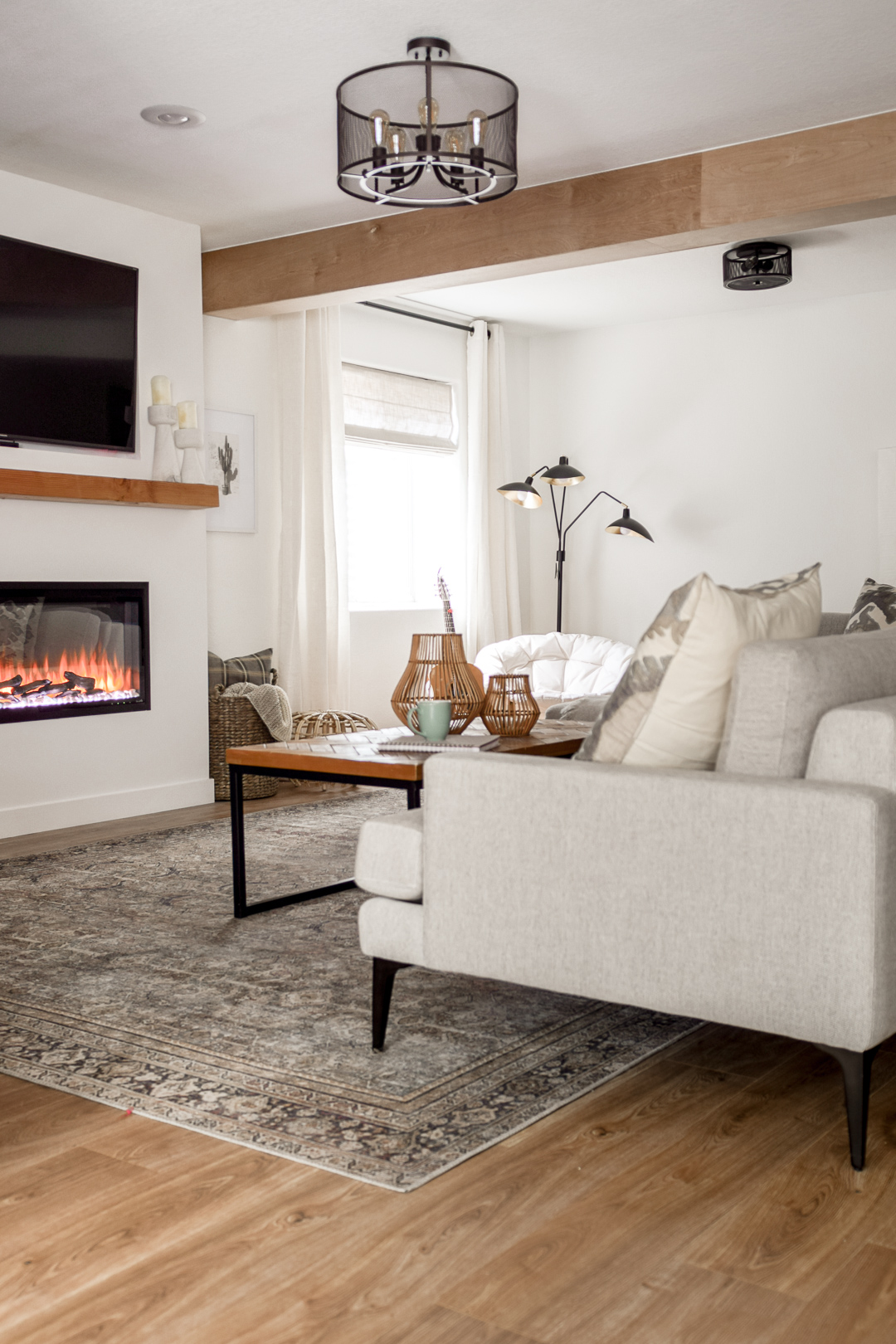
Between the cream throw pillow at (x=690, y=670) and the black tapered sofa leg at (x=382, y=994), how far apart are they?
58cm

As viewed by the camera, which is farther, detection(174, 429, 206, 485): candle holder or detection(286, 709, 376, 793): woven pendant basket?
detection(286, 709, 376, 793): woven pendant basket

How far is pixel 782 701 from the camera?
2.11 metres

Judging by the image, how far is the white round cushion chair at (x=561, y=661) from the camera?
22.1 feet

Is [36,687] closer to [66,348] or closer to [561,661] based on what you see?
[66,348]

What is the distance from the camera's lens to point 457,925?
2350 mm

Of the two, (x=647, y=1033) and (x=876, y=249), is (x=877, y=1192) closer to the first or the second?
(x=647, y=1033)

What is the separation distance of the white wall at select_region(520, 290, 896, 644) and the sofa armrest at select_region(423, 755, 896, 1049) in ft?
16.9

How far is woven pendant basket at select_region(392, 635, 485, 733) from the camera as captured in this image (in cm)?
347

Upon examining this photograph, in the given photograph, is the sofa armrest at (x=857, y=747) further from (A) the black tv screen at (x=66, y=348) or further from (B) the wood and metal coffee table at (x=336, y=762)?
(A) the black tv screen at (x=66, y=348)

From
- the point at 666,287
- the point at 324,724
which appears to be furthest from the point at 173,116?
the point at 666,287

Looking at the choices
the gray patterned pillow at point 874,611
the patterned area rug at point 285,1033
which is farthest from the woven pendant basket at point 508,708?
the gray patterned pillow at point 874,611

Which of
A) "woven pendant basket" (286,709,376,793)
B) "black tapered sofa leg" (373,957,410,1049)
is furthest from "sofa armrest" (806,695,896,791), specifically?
"woven pendant basket" (286,709,376,793)

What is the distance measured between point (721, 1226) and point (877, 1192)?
0.27 metres

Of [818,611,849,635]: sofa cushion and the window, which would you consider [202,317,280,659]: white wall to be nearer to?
the window
